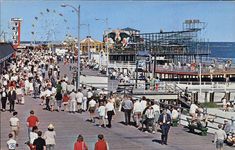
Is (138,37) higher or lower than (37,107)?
higher

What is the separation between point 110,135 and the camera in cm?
1970

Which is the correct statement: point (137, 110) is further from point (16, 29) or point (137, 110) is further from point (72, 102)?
point (16, 29)

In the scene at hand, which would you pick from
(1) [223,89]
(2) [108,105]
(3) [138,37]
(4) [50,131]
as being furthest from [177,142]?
(3) [138,37]

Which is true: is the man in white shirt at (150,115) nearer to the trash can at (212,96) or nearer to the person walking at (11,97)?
the person walking at (11,97)

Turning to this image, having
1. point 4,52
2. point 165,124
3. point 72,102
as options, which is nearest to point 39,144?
point 165,124

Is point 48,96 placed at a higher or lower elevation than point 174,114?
higher

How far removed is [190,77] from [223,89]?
69.4 feet

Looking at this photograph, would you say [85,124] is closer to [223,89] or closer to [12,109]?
[12,109]

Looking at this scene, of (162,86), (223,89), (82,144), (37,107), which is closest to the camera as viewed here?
(82,144)

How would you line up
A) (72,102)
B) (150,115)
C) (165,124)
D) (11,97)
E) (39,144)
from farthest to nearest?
(72,102)
(11,97)
(150,115)
(165,124)
(39,144)

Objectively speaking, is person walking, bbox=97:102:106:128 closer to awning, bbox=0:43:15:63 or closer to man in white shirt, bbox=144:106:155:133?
man in white shirt, bbox=144:106:155:133

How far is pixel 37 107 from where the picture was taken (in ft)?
87.6

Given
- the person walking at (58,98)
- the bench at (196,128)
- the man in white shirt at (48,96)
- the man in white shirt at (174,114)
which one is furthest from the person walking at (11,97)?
the bench at (196,128)

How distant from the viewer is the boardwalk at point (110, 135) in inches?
699
